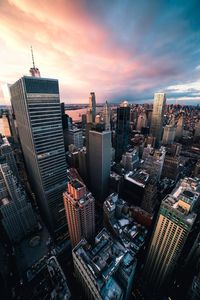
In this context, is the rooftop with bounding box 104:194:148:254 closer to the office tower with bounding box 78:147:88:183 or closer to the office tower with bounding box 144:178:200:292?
the office tower with bounding box 144:178:200:292

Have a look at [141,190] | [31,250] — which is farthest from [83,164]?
[31,250]

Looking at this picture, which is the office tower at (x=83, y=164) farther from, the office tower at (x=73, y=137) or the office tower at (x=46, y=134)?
the office tower at (x=46, y=134)

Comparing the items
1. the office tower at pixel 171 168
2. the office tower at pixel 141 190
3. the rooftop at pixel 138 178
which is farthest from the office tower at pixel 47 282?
the office tower at pixel 171 168

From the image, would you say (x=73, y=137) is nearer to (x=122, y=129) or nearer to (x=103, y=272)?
(x=122, y=129)

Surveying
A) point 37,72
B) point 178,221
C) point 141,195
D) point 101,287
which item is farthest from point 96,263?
point 37,72

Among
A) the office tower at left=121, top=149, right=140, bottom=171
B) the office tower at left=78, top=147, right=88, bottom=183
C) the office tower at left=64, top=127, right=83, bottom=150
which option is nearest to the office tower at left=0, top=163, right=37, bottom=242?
the office tower at left=78, top=147, right=88, bottom=183
